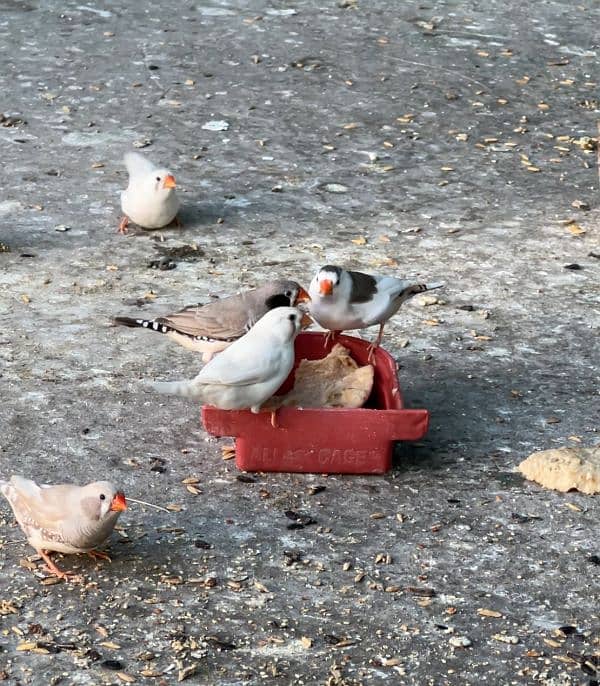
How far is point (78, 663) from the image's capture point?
3381 millimetres

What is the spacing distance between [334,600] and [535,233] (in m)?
3.41

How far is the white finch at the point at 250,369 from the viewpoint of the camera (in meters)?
4.11

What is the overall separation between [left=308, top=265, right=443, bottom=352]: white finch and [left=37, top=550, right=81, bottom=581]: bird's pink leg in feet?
4.53

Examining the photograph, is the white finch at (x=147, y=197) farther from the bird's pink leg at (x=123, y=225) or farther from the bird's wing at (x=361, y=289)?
A: the bird's wing at (x=361, y=289)

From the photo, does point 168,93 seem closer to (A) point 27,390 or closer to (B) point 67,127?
(B) point 67,127

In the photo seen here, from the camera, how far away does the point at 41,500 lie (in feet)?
12.2

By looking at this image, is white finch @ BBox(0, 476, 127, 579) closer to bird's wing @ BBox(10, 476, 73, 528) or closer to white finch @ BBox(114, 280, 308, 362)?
bird's wing @ BBox(10, 476, 73, 528)

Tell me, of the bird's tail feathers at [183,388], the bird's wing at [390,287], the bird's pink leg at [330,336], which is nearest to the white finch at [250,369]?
the bird's tail feathers at [183,388]

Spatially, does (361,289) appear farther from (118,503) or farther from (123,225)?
(123,225)

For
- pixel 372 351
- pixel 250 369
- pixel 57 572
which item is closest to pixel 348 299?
pixel 372 351

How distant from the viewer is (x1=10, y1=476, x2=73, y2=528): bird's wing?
145 inches

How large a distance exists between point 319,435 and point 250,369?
1.29ft

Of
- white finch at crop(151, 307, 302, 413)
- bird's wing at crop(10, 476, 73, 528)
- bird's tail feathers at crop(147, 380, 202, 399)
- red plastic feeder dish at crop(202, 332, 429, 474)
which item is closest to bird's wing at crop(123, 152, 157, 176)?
white finch at crop(151, 307, 302, 413)

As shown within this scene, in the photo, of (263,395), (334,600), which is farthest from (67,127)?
(334,600)
